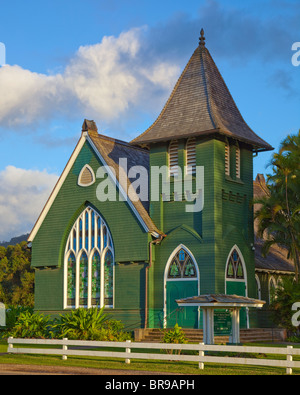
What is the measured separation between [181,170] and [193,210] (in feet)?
7.78

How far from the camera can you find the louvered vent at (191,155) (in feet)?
122

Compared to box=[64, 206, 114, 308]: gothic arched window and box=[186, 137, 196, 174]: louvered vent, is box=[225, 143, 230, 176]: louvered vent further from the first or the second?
box=[64, 206, 114, 308]: gothic arched window

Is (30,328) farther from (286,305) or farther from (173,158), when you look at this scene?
(286,305)

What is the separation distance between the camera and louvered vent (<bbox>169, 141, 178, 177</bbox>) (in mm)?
37750

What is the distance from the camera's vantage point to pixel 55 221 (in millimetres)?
41594

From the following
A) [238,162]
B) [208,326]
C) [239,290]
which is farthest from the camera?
[238,162]

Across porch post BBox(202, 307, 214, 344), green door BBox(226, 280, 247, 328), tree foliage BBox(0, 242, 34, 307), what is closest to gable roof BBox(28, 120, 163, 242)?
green door BBox(226, 280, 247, 328)

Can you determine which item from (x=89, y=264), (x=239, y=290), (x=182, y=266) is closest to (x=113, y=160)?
(x=89, y=264)

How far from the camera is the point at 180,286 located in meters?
36.2

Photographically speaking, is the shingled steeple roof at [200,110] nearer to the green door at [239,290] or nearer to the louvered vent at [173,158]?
the louvered vent at [173,158]

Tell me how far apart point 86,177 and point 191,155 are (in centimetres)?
690

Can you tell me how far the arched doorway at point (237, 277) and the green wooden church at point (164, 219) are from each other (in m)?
0.06
